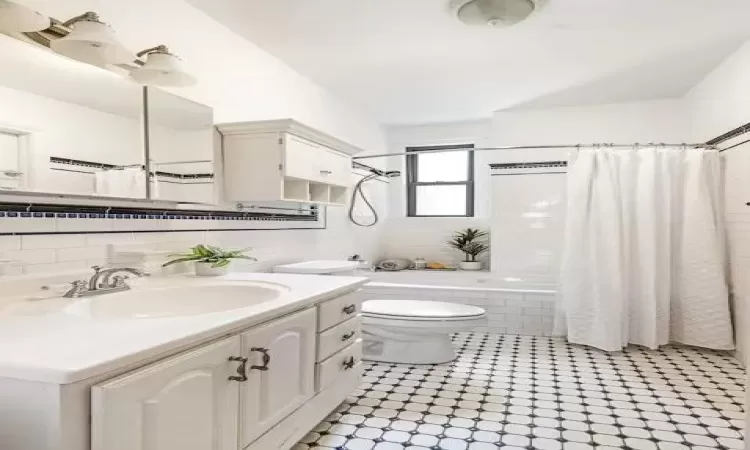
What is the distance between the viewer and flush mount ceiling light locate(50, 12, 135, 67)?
1.72 m

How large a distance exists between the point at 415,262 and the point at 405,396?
2.38 metres

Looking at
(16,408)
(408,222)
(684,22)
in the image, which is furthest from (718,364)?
(16,408)

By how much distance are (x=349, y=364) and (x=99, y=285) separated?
3.47ft

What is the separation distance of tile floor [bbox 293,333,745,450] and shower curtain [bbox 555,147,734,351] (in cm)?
18

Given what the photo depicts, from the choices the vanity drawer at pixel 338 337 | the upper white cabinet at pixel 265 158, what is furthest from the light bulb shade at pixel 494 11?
the vanity drawer at pixel 338 337

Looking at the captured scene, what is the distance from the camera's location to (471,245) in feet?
15.4

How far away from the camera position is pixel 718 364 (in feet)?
9.97

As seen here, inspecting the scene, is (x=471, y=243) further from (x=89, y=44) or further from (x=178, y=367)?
(x=178, y=367)

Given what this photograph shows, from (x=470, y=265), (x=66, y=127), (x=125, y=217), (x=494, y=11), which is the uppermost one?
(x=494, y=11)

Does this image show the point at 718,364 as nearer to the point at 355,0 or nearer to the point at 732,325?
the point at 732,325

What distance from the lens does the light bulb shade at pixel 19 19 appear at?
5.07ft

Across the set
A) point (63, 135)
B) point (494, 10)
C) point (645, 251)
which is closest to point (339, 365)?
point (63, 135)

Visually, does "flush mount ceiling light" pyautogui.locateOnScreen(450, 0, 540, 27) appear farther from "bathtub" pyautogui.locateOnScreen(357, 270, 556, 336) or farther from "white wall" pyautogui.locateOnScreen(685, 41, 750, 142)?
"bathtub" pyautogui.locateOnScreen(357, 270, 556, 336)

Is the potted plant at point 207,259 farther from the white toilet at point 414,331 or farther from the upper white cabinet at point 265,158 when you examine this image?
the white toilet at point 414,331
